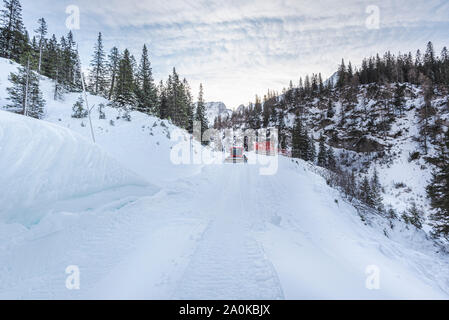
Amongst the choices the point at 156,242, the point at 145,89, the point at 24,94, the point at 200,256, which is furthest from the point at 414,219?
the point at 145,89

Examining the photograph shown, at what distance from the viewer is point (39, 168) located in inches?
151

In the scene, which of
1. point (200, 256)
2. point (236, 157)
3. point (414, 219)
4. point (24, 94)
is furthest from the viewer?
point (236, 157)

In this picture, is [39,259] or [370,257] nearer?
[39,259]

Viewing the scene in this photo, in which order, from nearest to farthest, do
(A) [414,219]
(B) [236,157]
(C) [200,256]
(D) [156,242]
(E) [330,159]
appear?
(C) [200,256] < (D) [156,242] < (A) [414,219] < (B) [236,157] < (E) [330,159]

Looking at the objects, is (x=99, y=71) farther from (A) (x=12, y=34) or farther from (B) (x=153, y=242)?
(B) (x=153, y=242)

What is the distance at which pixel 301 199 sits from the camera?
775 centimetres

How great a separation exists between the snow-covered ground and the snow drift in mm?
22

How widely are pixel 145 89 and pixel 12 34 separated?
2305 centimetres

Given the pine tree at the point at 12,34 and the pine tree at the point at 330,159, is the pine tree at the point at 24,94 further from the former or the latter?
the pine tree at the point at 330,159

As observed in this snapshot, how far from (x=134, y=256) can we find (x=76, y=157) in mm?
3334

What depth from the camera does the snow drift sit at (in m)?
3.29

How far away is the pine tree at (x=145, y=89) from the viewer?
27547 millimetres
